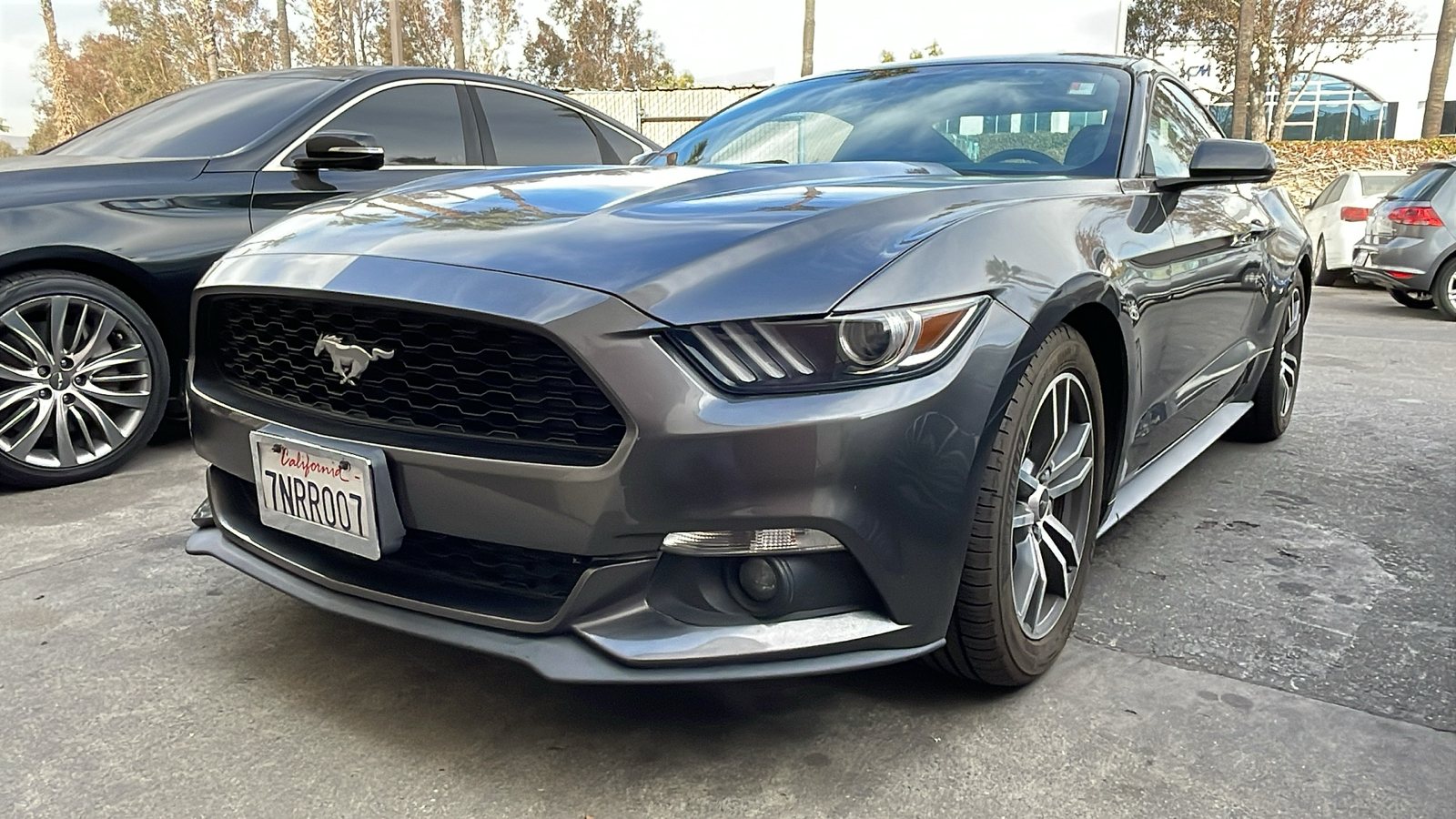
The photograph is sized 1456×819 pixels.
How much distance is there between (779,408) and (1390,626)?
5.81 feet

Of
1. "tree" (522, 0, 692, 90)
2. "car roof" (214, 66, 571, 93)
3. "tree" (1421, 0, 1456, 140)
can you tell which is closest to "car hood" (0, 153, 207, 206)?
"car roof" (214, 66, 571, 93)

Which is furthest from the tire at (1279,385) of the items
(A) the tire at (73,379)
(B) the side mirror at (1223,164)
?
(A) the tire at (73,379)

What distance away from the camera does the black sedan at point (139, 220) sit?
354 cm

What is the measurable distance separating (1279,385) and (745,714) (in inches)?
120

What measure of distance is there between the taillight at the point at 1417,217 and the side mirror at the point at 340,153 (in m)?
8.97

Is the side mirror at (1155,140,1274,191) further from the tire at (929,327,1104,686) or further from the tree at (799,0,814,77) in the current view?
the tree at (799,0,814,77)

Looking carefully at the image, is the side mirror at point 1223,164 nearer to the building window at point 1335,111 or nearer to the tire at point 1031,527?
the tire at point 1031,527

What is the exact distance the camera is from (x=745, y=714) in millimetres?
2105

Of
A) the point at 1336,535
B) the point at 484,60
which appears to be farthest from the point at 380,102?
the point at 484,60

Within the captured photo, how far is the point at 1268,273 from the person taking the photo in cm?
373

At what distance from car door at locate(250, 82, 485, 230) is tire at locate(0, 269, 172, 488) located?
0.62 metres

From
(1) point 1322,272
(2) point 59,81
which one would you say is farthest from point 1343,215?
(2) point 59,81

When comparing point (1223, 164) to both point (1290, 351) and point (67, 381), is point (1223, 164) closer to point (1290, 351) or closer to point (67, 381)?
point (1290, 351)

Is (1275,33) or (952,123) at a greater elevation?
(1275,33)
